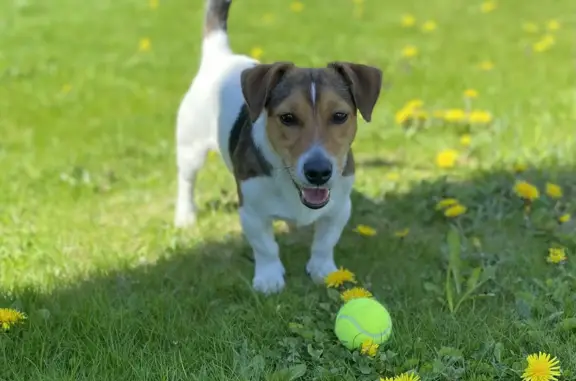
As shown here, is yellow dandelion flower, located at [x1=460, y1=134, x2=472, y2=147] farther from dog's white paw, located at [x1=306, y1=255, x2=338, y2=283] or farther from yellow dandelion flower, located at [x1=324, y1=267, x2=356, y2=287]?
yellow dandelion flower, located at [x1=324, y1=267, x2=356, y2=287]

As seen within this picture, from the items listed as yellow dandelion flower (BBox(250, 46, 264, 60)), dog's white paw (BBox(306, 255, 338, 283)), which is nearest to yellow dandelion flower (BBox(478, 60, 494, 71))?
yellow dandelion flower (BBox(250, 46, 264, 60))

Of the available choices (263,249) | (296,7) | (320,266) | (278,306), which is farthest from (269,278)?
(296,7)

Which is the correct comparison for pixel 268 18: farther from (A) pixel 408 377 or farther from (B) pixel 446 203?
(A) pixel 408 377

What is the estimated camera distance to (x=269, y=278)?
155 inches

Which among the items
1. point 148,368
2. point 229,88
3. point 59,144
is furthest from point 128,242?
point 59,144

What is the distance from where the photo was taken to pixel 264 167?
3.80 m

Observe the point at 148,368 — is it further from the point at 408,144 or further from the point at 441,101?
the point at 441,101

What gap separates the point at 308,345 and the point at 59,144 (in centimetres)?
403

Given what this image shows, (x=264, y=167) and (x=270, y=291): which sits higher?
(x=264, y=167)

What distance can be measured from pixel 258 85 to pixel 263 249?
3.07 ft

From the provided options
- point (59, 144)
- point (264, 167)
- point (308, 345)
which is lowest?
point (59, 144)

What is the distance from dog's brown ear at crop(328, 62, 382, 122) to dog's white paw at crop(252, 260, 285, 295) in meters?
0.98

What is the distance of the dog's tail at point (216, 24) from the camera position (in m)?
5.07

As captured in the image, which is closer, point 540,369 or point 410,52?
point 540,369
